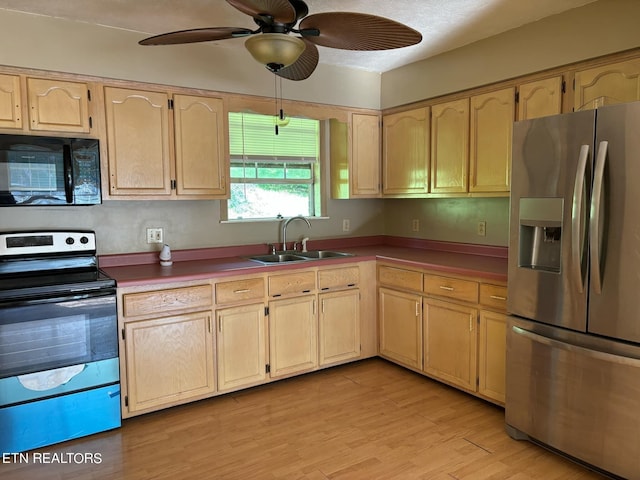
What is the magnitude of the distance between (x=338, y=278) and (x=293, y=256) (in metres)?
0.46

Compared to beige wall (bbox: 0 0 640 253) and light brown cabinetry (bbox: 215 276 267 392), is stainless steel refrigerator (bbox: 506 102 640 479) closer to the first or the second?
beige wall (bbox: 0 0 640 253)

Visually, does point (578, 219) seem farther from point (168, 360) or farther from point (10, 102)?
point (10, 102)

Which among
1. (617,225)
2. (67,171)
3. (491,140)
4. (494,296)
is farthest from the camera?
(491,140)

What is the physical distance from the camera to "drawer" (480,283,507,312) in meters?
2.77

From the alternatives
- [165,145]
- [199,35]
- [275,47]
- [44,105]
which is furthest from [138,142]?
[275,47]

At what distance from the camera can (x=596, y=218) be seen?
6.77 feet

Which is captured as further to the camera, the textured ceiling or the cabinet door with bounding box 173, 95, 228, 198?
the cabinet door with bounding box 173, 95, 228, 198

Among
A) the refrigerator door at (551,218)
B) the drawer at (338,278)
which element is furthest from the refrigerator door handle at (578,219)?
the drawer at (338,278)

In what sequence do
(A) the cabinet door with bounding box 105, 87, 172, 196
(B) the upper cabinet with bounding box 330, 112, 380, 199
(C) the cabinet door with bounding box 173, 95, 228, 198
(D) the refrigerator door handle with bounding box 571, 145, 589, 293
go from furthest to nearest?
(B) the upper cabinet with bounding box 330, 112, 380, 199
(C) the cabinet door with bounding box 173, 95, 228, 198
(A) the cabinet door with bounding box 105, 87, 172, 196
(D) the refrigerator door handle with bounding box 571, 145, 589, 293

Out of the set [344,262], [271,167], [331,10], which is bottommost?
[344,262]

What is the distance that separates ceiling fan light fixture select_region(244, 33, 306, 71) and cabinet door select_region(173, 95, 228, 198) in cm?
131

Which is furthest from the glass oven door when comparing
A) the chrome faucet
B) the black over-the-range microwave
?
the chrome faucet

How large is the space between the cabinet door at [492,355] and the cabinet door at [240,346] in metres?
1.41

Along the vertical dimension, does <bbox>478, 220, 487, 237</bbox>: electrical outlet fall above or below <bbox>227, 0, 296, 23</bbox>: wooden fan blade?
below
